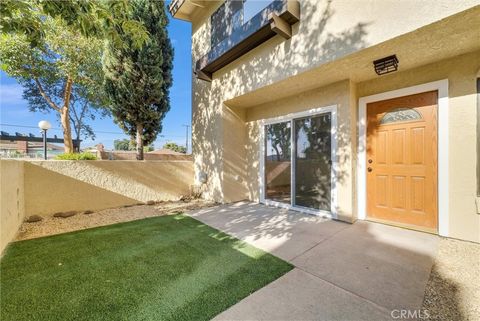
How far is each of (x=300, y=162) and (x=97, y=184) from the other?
5.23 m

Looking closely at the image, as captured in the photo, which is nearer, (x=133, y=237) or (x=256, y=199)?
(x=133, y=237)

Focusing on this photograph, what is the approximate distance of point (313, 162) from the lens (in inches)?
182

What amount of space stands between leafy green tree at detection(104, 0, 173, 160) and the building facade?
4.61 ft

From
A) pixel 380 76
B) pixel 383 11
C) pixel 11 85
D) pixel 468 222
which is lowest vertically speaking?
pixel 468 222

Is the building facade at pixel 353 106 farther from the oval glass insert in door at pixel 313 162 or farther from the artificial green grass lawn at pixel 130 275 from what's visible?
the artificial green grass lawn at pixel 130 275

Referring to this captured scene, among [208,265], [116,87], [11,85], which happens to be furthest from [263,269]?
[11,85]

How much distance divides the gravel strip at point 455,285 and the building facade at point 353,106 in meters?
0.63

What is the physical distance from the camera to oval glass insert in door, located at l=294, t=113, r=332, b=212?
437 cm

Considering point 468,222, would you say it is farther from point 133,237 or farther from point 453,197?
point 133,237

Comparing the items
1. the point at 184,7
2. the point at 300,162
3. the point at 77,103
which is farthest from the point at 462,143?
the point at 77,103

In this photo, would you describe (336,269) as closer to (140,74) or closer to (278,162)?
(278,162)

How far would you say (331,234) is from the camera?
136 inches

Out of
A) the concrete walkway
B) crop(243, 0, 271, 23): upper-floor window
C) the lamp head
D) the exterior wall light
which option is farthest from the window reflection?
the lamp head

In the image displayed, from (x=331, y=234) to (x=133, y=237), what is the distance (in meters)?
3.39
